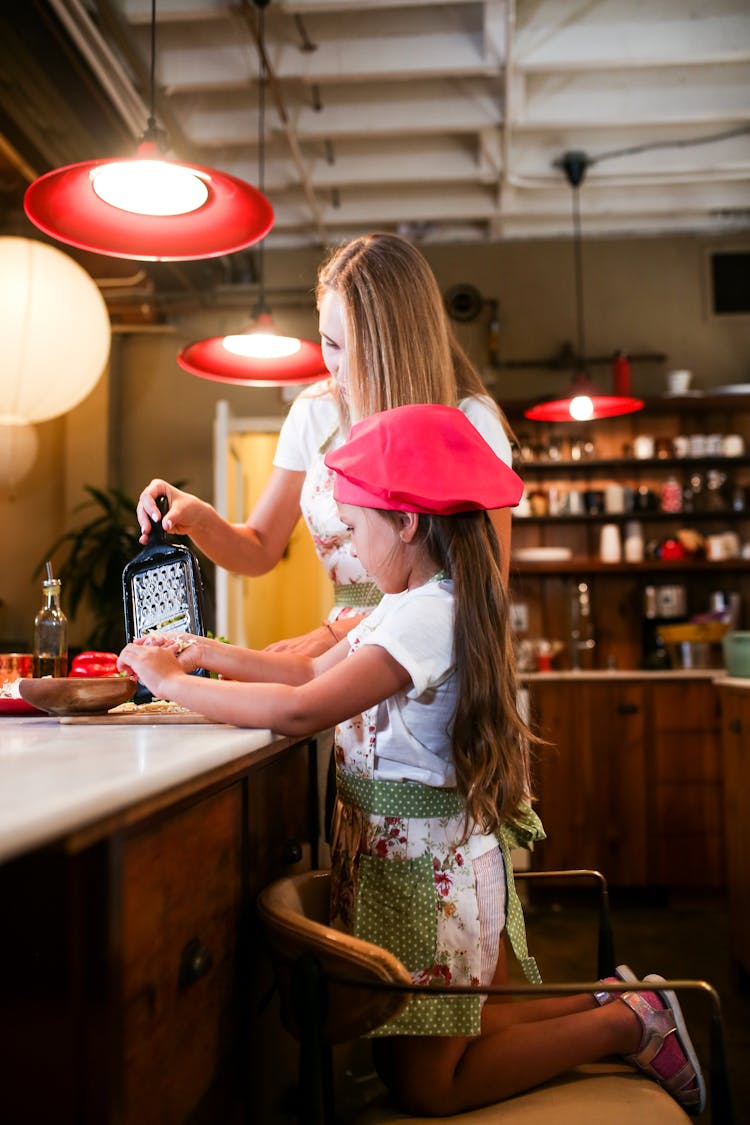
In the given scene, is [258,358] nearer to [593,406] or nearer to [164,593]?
[164,593]

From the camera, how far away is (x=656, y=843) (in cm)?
461

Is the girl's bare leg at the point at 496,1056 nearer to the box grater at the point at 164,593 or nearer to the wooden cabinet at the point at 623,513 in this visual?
the box grater at the point at 164,593

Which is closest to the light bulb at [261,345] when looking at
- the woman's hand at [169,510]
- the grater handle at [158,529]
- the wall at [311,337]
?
the woman's hand at [169,510]

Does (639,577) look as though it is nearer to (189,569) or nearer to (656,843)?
(656,843)

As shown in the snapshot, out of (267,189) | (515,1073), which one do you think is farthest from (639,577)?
(515,1073)

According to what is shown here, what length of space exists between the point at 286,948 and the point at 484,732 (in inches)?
15.4

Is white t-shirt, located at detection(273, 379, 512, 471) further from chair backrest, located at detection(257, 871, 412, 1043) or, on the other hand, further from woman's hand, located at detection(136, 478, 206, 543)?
chair backrest, located at detection(257, 871, 412, 1043)

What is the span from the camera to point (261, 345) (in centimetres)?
311

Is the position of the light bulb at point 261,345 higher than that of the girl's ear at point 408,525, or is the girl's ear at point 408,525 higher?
the light bulb at point 261,345

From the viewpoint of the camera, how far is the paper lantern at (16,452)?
5438 mm

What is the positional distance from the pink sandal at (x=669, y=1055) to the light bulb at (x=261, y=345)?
2.27 m

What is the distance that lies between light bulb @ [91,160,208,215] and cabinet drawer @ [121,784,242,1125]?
1.26 metres

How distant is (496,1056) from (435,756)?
374 millimetres

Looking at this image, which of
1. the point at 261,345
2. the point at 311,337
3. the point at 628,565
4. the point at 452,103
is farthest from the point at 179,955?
the point at 311,337
